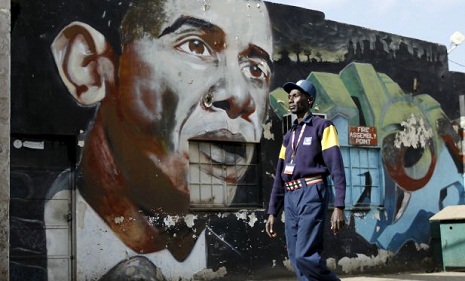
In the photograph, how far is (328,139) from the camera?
21.9ft

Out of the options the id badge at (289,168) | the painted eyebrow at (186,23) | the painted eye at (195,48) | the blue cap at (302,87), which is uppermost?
the painted eyebrow at (186,23)

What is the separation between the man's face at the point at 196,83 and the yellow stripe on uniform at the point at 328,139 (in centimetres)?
485

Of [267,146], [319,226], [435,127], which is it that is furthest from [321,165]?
[435,127]

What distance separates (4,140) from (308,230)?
2634 millimetres

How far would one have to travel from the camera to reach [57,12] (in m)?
10.6

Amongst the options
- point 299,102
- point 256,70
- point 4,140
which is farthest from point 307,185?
point 256,70

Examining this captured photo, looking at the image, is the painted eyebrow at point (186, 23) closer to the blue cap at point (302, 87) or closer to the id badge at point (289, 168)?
the blue cap at point (302, 87)

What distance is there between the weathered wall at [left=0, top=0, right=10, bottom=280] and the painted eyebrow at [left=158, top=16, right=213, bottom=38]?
4.79 metres

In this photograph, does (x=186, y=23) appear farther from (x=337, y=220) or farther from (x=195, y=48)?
(x=337, y=220)

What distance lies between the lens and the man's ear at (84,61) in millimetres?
10594

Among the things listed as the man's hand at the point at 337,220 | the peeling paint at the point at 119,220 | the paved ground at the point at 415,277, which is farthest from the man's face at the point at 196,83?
the man's hand at the point at 337,220

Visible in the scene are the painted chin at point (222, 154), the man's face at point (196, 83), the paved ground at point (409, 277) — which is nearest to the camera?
the man's face at point (196, 83)

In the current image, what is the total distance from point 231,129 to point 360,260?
3.34 metres

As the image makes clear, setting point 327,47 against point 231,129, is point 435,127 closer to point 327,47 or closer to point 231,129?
point 327,47
